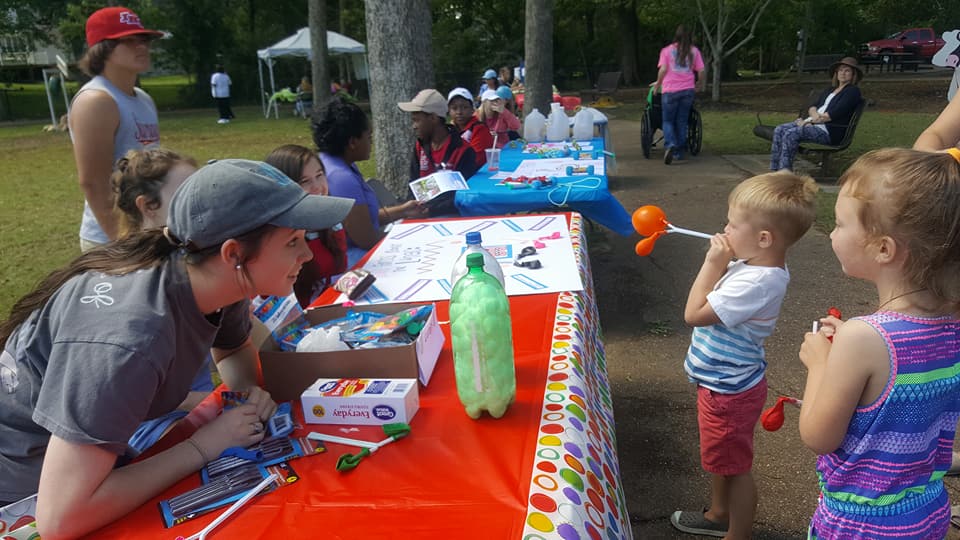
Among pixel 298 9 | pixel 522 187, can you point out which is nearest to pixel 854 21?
pixel 298 9

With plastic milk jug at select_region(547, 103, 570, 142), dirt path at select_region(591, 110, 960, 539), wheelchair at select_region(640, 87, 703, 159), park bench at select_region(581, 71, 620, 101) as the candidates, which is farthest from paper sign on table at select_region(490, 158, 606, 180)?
park bench at select_region(581, 71, 620, 101)

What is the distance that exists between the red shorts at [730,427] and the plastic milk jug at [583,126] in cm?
464

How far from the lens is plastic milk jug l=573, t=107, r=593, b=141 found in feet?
20.4

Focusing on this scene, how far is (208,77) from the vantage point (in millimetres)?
27297

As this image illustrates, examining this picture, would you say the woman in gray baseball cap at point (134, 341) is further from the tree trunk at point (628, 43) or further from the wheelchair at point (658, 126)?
the tree trunk at point (628, 43)

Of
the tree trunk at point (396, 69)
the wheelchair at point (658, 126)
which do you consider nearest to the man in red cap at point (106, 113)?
the tree trunk at point (396, 69)

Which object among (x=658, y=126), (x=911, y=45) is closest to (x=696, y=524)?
(x=658, y=126)

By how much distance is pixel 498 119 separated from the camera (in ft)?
22.1

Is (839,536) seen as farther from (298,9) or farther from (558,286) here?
(298,9)

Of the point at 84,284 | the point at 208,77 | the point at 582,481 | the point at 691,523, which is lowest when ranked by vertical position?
the point at 691,523

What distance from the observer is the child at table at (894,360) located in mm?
1169

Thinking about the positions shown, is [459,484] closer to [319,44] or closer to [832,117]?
[832,117]

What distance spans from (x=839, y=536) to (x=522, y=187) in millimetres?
2814

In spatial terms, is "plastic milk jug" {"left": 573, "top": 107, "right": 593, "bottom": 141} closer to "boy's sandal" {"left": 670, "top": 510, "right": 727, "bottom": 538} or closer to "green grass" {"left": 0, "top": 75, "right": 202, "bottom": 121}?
"boy's sandal" {"left": 670, "top": 510, "right": 727, "bottom": 538}
